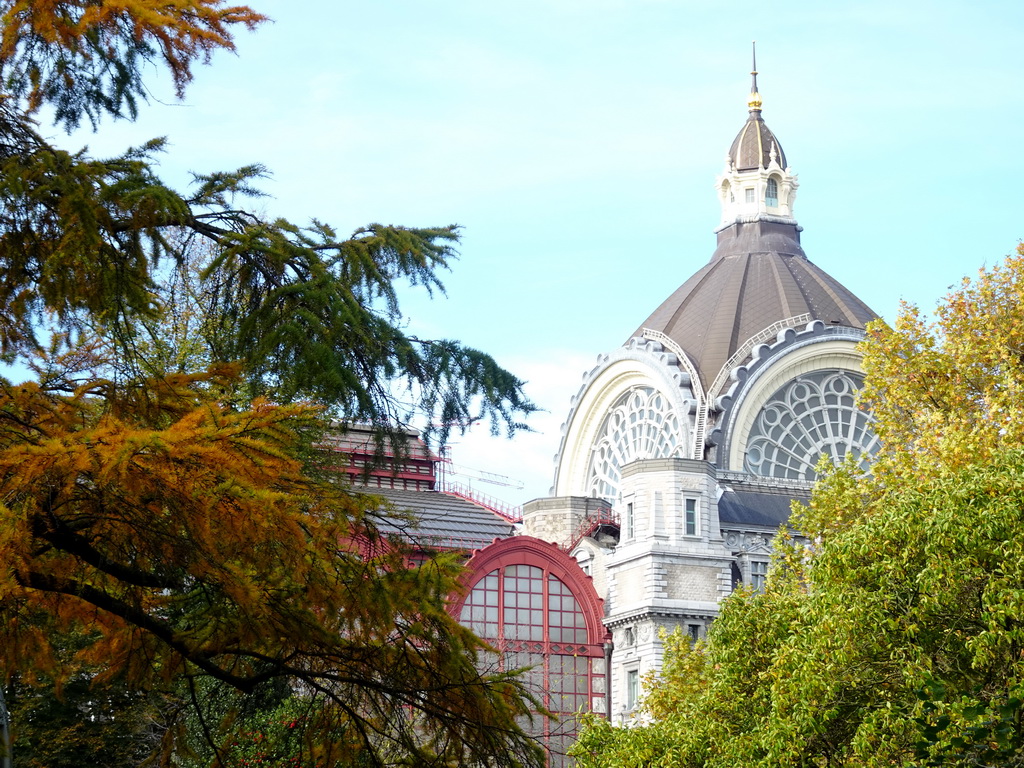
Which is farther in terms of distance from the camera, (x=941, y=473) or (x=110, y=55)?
(x=941, y=473)

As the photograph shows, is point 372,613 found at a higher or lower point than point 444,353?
lower

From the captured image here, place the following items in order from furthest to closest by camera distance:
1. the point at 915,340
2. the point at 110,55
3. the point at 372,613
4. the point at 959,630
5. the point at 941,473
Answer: the point at 915,340 → the point at 941,473 → the point at 959,630 → the point at 110,55 → the point at 372,613

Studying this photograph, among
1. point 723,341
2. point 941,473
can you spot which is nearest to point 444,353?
point 941,473

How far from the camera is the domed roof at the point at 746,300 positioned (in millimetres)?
57188

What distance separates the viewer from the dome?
226 ft

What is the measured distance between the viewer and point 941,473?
21250mm

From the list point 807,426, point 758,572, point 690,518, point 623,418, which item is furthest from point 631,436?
point 758,572

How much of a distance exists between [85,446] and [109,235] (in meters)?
2.13

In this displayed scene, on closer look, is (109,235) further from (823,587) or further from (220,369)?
(823,587)

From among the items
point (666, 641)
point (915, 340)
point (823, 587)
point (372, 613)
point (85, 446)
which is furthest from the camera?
point (666, 641)

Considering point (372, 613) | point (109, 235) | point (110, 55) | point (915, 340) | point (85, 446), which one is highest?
point (915, 340)

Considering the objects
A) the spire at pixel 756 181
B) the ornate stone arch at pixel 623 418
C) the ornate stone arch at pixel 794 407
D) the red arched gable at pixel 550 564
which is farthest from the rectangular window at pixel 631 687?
the spire at pixel 756 181

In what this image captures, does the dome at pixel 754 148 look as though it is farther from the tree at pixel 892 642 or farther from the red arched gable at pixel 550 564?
the tree at pixel 892 642

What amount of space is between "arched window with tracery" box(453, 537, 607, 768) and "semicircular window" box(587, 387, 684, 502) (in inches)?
409
